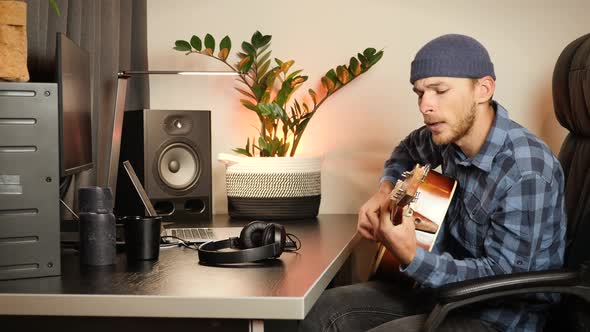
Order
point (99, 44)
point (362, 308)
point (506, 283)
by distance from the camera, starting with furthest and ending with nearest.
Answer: point (99, 44)
point (362, 308)
point (506, 283)

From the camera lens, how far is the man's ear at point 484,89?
1.79 meters

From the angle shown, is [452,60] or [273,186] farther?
[273,186]

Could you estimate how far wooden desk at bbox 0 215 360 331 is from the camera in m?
1.13

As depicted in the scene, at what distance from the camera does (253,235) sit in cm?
159

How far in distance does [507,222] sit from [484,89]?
35 centimetres

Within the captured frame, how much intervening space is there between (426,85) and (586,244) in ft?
1.66

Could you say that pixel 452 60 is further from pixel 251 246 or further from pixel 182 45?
pixel 182 45

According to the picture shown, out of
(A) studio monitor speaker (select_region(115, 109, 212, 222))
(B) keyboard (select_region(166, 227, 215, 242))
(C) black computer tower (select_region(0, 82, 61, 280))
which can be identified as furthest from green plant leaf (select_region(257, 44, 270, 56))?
(C) black computer tower (select_region(0, 82, 61, 280))

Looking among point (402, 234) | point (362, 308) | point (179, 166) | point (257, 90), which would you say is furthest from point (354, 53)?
point (402, 234)

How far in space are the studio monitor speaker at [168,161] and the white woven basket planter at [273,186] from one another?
101mm

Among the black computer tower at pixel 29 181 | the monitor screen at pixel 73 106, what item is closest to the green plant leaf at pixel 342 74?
the monitor screen at pixel 73 106

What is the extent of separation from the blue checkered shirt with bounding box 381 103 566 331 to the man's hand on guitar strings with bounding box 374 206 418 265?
0.02 meters

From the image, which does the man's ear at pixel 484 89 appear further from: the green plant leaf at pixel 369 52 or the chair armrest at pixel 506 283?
the green plant leaf at pixel 369 52

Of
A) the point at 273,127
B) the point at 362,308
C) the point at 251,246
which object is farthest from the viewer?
the point at 273,127
